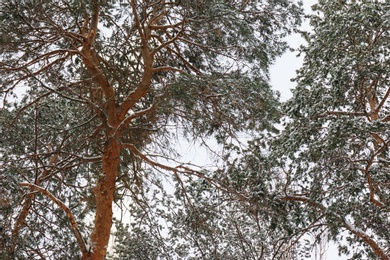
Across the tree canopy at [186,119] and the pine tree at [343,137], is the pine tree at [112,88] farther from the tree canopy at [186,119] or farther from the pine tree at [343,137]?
the pine tree at [343,137]

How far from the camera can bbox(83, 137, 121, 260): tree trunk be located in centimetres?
495

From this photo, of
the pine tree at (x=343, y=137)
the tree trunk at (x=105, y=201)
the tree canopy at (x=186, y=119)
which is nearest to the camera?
the tree trunk at (x=105, y=201)

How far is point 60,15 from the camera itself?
229 inches

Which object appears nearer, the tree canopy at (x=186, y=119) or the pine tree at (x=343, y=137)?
the tree canopy at (x=186, y=119)

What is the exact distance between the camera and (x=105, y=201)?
5191 millimetres

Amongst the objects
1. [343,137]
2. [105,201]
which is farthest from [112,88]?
[343,137]

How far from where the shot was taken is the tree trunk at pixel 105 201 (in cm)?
495

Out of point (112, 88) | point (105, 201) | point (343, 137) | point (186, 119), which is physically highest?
point (112, 88)

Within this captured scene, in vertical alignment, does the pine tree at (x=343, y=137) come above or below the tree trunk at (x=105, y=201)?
above

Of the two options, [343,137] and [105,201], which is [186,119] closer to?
[105,201]

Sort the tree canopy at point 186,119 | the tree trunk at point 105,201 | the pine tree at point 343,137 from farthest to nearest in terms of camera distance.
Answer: the pine tree at point 343,137 < the tree canopy at point 186,119 < the tree trunk at point 105,201

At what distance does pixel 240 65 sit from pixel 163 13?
1230mm

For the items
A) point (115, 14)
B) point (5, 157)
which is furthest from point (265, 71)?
point (5, 157)

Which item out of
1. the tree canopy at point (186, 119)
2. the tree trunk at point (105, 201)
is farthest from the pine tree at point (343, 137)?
the tree trunk at point (105, 201)
